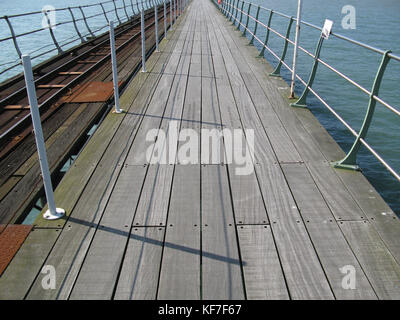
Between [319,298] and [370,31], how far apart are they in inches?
979

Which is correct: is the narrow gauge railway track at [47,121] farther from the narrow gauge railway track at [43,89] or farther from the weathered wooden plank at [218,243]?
the weathered wooden plank at [218,243]

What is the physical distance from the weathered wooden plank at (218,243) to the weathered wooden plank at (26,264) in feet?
3.00

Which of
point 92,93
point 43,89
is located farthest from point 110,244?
point 43,89

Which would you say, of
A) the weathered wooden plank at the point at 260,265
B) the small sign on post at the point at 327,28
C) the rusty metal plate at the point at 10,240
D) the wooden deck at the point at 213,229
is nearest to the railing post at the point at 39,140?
the wooden deck at the point at 213,229

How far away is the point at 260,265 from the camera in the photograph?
220 cm

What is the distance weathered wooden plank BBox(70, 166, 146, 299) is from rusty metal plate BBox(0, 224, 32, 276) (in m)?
0.44

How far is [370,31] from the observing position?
918 inches

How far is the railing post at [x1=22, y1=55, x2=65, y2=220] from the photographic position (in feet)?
7.03

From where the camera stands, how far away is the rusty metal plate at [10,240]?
88.1 inches

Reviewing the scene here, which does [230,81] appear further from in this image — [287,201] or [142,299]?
[142,299]

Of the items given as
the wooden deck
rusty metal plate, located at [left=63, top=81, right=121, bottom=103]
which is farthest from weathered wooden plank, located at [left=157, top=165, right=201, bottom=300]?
rusty metal plate, located at [left=63, top=81, right=121, bottom=103]

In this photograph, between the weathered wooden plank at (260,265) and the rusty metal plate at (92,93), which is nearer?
the weathered wooden plank at (260,265)

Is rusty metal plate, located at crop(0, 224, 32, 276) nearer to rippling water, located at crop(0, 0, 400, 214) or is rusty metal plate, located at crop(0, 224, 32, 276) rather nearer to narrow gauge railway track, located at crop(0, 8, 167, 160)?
narrow gauge railway track, located at crop(0, 8, 167, 160)

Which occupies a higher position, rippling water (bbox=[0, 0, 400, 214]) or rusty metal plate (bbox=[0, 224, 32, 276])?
rusty metal plate (bbox=[0, 224, 32, 276])
